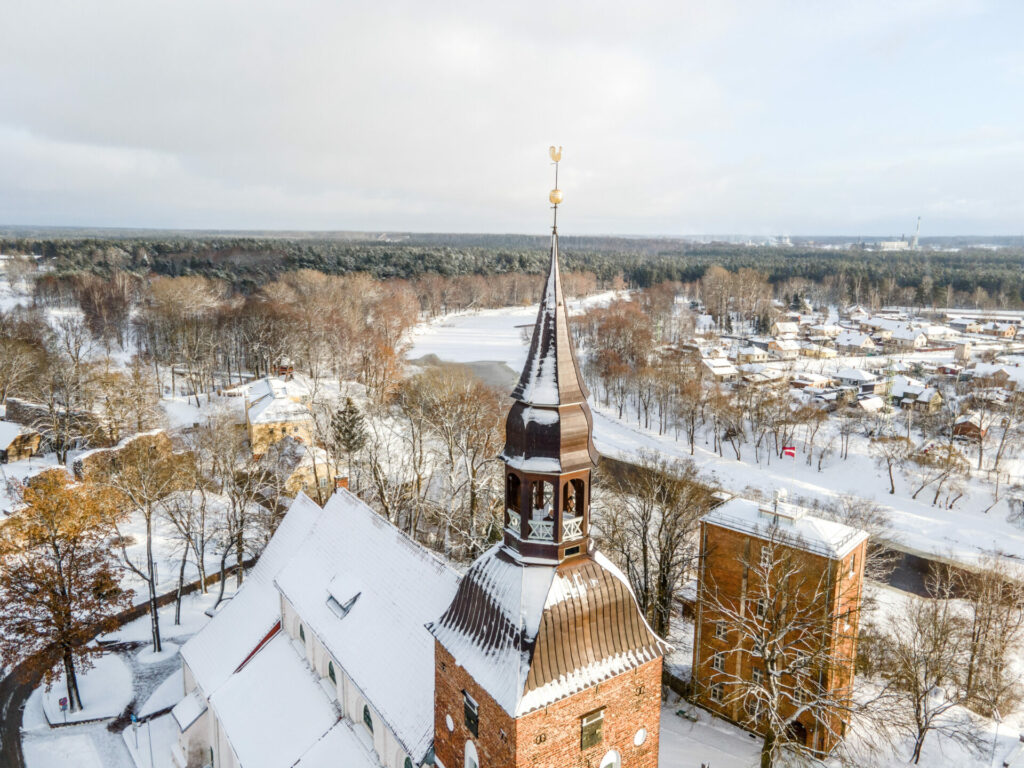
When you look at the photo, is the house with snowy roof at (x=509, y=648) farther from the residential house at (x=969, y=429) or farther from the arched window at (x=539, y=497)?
the residential house at (x=969, y=429)

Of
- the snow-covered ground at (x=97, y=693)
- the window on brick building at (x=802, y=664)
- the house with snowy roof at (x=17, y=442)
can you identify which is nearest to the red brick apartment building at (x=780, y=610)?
Answer: the window on brick building at (x=802, y=664)

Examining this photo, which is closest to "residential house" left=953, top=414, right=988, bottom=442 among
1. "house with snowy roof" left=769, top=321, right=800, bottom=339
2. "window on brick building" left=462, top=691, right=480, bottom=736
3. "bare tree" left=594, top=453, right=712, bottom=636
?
"bare tree" left=594, top=453, right=712, bottom=636

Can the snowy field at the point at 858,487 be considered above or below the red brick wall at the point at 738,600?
below

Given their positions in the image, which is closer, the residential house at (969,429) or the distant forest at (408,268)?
the residential house at (969,429)

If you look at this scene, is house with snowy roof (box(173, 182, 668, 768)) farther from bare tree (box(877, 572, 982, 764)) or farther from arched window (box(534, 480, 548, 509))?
bare tree (box(877, 572, 982, 764))

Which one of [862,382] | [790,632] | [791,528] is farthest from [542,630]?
[862,382]

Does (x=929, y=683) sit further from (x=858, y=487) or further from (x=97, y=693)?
(x=97, y=693)

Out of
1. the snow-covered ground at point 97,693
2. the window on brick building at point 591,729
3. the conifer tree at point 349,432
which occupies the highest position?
the window on brick building at point 591,729
